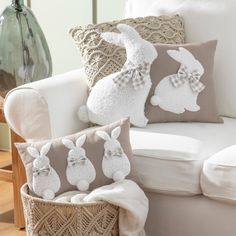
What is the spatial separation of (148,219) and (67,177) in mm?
343

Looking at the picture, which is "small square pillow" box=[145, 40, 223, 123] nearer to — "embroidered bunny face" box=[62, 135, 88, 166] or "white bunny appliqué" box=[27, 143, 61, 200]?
"embroidered bunny face" box=[62, 135, 88, 166]

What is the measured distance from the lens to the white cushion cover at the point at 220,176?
2.00 metres

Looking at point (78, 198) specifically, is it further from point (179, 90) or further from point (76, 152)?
point (179, 90)

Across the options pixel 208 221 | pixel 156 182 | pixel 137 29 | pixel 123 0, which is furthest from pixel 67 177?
pixel 123 0

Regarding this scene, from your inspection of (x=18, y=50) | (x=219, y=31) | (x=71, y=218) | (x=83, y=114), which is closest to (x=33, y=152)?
(x=71, y=218)

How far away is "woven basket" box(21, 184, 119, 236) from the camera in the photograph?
1.96 metres

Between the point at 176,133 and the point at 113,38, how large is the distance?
0.43 m

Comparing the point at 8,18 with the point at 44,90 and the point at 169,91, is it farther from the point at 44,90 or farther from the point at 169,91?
the point at 169,91

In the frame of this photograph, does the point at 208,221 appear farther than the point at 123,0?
No

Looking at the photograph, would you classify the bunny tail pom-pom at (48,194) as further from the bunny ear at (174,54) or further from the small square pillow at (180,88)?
the bunny ear at (174,54)

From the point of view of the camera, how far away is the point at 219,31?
8.30 feet

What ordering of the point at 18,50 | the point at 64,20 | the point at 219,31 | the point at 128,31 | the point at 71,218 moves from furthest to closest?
1. the point at 64,20
2. the point at 18,50
3. the point at 219,31
4. the point at 128,31
5. the point at 71,218

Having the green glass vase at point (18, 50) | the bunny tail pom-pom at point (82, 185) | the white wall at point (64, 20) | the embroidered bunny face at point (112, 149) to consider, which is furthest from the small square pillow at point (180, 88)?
the white wall at point (64, 20)

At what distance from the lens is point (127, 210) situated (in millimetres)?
2004
